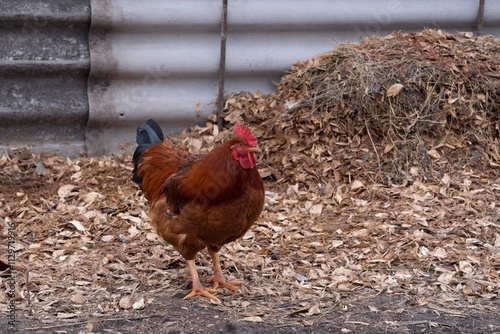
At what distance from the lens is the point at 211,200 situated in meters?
4.28

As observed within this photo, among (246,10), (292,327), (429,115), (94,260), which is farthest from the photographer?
(246,10)

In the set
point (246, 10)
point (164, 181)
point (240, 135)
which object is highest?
point (246, 10)

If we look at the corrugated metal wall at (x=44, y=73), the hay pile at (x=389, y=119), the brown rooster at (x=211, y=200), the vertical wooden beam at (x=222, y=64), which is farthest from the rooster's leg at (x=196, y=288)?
the corrugated metal wall at (x=44, y=73)

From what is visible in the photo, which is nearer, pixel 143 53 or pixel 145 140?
pixel 145 140

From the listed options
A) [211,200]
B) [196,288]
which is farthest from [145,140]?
[196,288]

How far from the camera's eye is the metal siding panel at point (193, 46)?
6500 millimetres

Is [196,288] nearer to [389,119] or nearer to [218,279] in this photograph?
[218,279]

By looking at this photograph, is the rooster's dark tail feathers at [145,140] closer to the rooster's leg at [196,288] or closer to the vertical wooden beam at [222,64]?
the rooster's leg at [196,288]

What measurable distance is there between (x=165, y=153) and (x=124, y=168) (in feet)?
5.35

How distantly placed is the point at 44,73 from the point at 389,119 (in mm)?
2994

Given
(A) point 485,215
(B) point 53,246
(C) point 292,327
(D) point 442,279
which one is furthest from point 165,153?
(A) point 485,215

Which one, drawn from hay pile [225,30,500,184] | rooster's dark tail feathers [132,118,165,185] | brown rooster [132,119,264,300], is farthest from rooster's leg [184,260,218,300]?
hay pile [225,30,500,184]

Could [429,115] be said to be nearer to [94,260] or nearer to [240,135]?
[240,135]

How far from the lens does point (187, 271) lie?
4930 mm
